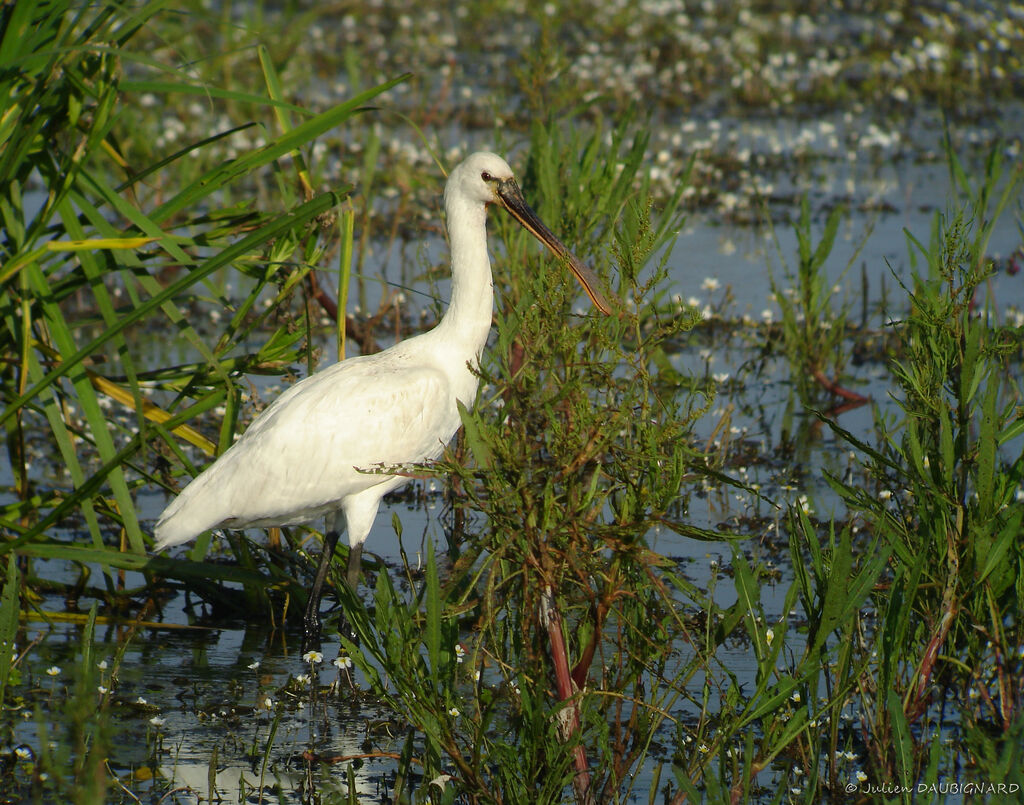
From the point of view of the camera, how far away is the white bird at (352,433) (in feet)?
15.7

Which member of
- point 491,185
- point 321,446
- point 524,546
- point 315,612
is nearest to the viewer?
point 524,546

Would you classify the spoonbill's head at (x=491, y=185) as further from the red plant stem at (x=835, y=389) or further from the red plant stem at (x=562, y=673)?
the red plant stem at (x=835, y=389)

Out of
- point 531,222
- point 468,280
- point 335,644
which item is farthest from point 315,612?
point 531,222

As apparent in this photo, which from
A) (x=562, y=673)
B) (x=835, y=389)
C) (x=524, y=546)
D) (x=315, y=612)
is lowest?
(x=315, y=612)

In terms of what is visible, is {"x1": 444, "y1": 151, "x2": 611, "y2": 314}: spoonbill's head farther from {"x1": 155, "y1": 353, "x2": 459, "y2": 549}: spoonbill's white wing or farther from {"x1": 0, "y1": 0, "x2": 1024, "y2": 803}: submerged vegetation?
{"x1": 155, "y1": 353, "x2": 459, "y2": 549}: spoonbill's white wing

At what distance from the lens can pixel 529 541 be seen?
331 centimetres

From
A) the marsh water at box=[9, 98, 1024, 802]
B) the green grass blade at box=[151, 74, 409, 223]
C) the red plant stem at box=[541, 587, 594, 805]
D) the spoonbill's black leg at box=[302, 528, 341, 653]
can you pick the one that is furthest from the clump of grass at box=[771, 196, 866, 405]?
the red plant stem at box=[541, 587, 594, 805]

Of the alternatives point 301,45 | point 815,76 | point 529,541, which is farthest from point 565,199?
point 301,45

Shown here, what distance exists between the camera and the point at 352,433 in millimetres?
4855

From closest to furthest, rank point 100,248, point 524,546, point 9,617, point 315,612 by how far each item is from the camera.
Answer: point 524,546 → point 9,617 → point 100,248 → point 315,612

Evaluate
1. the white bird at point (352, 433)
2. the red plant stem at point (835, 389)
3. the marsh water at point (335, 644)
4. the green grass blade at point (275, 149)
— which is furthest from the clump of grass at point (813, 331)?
the green grass blade at point (275, 149)

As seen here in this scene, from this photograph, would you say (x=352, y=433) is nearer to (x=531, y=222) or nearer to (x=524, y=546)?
(x=531, y=222)

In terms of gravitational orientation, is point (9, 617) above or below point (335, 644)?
above

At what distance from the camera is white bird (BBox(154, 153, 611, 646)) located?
4.78 metres
